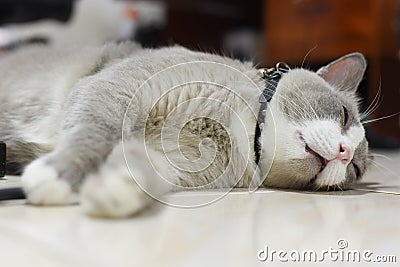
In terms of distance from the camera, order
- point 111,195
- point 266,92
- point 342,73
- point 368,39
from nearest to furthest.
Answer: point 111,195 < point 266,92 < point 342,73 < point 368,39

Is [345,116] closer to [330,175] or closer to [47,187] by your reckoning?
[330,175]

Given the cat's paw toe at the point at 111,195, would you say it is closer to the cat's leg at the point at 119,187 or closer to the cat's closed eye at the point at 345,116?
the cat's leg at the point at 119,187

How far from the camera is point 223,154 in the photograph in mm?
1379

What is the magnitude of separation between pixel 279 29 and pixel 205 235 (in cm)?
308

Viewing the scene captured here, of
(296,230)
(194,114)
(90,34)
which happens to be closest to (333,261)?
(296,230)

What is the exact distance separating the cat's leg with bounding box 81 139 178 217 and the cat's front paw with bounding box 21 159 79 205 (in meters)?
0.09

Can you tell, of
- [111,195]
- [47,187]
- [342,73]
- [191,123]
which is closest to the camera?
[111,195]

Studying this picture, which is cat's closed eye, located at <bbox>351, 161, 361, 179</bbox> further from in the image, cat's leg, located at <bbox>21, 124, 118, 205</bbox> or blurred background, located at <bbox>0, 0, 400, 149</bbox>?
blurred background, located at <bbox>0, 0, 400, 149</bbox>

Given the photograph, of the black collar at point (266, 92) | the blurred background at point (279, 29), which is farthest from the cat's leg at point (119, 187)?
the blurred background at point (279, 29)

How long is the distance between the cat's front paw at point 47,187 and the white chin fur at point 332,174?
25.0 inches

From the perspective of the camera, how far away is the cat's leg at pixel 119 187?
918 mm

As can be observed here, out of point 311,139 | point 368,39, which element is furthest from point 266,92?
point 368,39

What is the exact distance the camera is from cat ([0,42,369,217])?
4.06 feet

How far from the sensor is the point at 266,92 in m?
1.50
